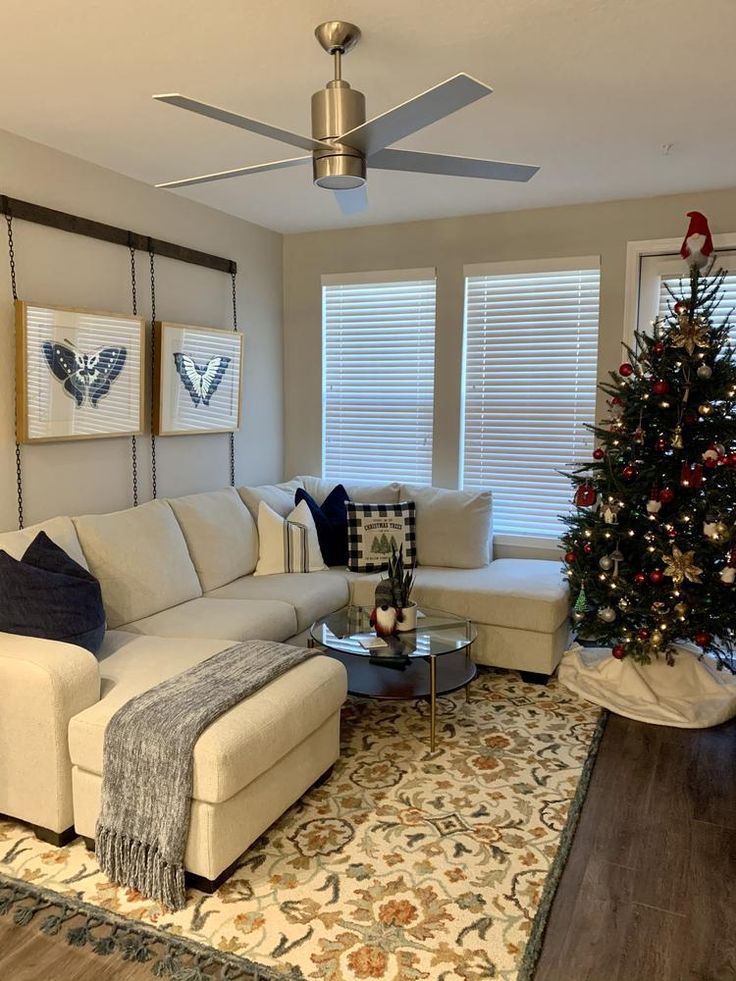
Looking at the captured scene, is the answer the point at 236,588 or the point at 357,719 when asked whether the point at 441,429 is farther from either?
the point at 357,719

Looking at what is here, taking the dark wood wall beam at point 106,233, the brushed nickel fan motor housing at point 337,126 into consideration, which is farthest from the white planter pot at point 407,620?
the dark wood wall beam at point 106,233

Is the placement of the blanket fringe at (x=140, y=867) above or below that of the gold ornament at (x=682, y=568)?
below

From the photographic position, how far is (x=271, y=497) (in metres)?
4.61

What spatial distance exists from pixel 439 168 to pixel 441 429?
2652 mm

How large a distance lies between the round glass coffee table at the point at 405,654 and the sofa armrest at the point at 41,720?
1.17m

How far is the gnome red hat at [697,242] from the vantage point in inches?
145

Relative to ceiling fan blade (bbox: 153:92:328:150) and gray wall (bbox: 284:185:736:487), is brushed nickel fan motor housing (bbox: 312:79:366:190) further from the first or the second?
gray wall (bbox: 284:185:736:487)

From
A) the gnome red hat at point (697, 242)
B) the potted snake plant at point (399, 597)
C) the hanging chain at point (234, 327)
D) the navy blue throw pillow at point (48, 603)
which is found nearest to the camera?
the navy blue throw pillow at point (48, 603)

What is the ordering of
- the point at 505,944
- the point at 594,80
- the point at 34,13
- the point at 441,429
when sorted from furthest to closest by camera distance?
1. the point at 441,429
2. the point at 594,80
3. the point at 34,13
4. the point at 505,944

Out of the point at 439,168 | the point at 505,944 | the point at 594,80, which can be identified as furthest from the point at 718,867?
the point at 594,80

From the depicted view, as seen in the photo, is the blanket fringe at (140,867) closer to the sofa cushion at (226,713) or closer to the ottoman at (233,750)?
the ottoman at (233,750)

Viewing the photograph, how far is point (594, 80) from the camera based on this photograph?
2.61 m

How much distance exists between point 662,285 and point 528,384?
3.15ft

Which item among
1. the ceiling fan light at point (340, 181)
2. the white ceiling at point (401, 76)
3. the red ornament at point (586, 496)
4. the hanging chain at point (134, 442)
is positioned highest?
the white ceiling at point (401, 76)
